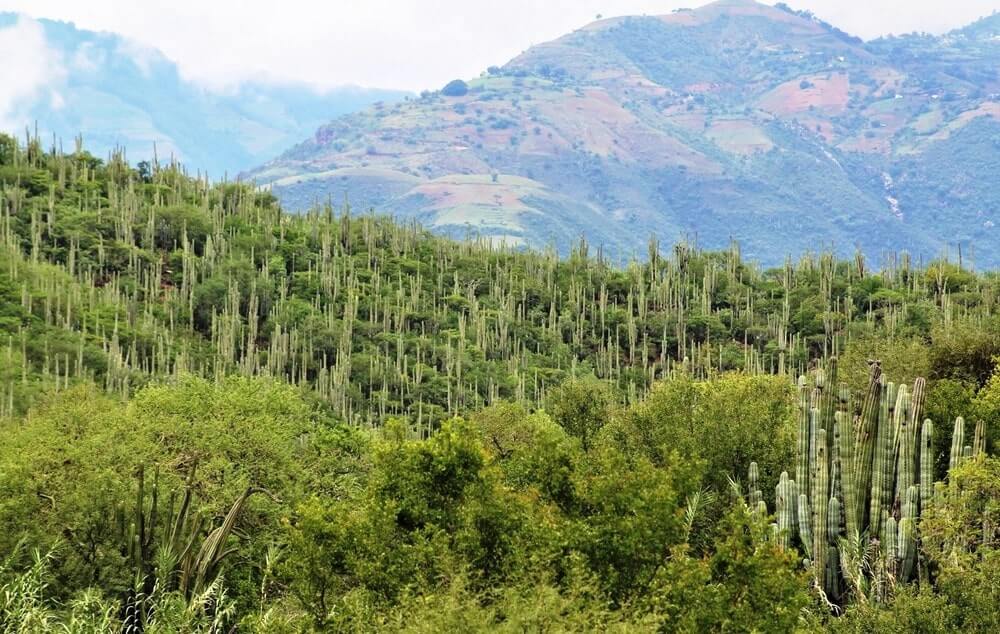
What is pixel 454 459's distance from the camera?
2061 centimetres

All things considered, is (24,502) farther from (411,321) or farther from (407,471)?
(411,321)

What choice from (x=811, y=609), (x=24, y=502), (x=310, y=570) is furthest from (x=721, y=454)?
(x=24, y=502)

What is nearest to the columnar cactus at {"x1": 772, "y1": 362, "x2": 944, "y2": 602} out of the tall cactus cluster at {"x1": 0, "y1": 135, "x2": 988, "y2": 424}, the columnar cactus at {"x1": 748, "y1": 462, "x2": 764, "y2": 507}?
the columnar cactus at {"x1": 748, "y1": 462, "x2": 764, "y2": 507}

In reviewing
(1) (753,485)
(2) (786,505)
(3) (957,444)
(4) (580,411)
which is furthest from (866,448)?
(4) (580,411)

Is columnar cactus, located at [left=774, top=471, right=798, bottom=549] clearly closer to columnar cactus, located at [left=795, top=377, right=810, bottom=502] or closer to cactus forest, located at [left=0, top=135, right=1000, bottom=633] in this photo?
cactus forest, located at [left=0, top=135, right=1000, bottom=633]

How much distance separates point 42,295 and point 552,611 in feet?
123

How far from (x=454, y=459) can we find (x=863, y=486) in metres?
8.48

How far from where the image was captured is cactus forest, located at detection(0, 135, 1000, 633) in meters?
18.7

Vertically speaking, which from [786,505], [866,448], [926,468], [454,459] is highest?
[454,459]

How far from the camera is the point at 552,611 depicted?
1585cm

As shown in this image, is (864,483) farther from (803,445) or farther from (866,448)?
(803,445)

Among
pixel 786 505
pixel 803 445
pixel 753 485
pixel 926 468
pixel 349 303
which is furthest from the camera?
pixel 349 303

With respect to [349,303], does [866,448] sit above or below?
below

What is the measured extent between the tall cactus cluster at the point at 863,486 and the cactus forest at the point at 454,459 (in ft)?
0.25
